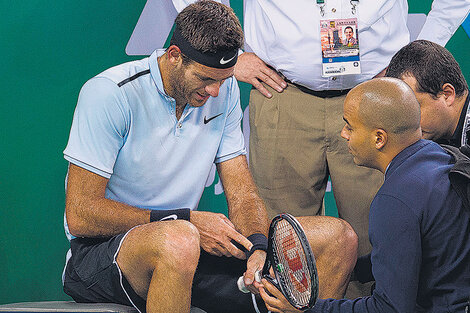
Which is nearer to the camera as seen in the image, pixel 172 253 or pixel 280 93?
pixel 172 253

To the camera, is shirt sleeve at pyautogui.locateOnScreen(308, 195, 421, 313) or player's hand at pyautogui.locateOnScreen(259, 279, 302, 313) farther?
player's hand at pyautogui.locateOnScreen(259, 279, 302, 313)

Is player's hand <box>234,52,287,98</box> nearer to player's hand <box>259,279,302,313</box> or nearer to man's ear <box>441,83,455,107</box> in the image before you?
man's ear <box>441,83,455,107</box>

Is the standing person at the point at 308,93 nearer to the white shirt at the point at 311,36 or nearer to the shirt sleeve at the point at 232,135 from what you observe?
the white shirt at the point at 311,36

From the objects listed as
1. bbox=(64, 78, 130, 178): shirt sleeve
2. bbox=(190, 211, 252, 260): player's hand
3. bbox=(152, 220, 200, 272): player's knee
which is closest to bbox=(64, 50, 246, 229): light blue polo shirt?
bbox=(64, 78, 130, 178): shirt sleeve

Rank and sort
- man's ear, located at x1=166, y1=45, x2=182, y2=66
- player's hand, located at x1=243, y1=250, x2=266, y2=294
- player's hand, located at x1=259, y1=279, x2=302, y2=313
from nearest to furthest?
player's hand, located at x1=259, y1=279, x2=302, y2=313
player's hand, located at x1=243, y1=250, x2=266, y2=294
man's ear, located at x1=166, y1=45, x2=182, y2=66

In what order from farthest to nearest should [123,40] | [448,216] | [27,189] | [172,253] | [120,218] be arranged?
1. [123,40]
2. [27,189]
3. [120,218]
4. [172,253]
5. [448,216]

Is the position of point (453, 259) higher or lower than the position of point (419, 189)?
lower

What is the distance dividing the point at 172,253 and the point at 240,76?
1191mm

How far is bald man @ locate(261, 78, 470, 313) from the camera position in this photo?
2.04m

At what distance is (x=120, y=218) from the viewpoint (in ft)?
8.25

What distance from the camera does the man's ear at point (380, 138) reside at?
7.28 ft

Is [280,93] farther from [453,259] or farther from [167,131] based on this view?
[453,259]

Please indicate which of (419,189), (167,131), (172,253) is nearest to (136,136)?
(167,131)

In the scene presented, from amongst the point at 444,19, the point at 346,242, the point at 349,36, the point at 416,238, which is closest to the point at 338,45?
the point at 349,36
